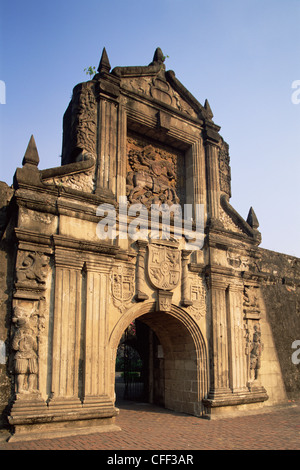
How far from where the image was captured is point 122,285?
8453 millimetres

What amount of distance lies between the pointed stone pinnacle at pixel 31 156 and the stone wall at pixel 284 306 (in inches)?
273

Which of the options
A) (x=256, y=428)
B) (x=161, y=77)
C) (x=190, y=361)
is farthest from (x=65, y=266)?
(x=161, y=77)

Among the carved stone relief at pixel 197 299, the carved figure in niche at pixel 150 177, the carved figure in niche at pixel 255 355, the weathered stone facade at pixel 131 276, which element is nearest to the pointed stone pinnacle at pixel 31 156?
the weathered stone facade at pixel 131 276

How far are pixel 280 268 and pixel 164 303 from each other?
5345 mm

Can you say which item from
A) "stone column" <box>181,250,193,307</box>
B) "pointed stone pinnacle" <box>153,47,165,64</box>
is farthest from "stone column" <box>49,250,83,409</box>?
"pointed stone pinnacle" <box>153,47,165,64</box>

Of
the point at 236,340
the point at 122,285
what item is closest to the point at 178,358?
the point at 236,340

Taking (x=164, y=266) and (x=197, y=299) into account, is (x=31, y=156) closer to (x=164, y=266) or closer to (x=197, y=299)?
(x=164, y=266)

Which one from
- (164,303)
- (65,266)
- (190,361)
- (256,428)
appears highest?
(65,266)

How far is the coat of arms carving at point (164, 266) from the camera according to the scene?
351 inches

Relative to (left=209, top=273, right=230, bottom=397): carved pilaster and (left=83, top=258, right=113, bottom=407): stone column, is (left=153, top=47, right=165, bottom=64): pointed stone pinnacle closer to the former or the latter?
(left=209, top=273, right=230, bottom=397): carved pilaster

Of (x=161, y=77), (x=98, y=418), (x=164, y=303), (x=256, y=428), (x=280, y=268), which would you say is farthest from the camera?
(x=280, y=268)
